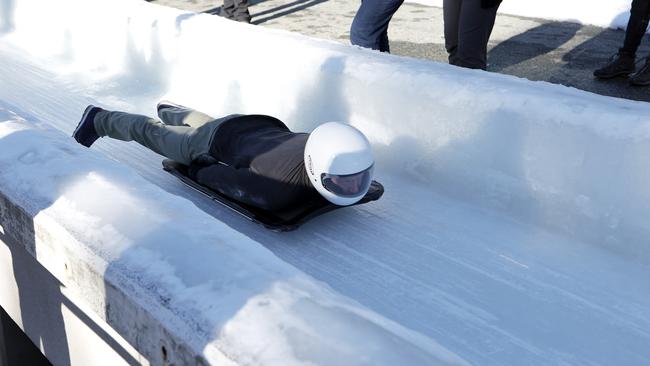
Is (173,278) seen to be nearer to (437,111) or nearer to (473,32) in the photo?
(437,111)

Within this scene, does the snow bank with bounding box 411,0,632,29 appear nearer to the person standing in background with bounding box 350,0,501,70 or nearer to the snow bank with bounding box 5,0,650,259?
the person standing in background with bounding box 350,0,501,70

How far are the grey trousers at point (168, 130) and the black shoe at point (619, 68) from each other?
258 cm

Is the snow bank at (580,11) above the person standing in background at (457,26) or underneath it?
underneath

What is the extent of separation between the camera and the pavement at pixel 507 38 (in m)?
4.39

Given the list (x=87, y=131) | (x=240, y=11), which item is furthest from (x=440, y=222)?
(x=240, y=11)

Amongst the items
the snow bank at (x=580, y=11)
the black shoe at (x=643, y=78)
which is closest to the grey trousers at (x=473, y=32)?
the black shoe at (x=643, y=78)

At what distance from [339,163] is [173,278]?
0.98 metres

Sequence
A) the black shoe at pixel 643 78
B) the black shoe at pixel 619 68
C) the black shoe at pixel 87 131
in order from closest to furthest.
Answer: the black shoe at pixel 87 131
the black shoe at pixel 643 78
the black shoe at pixel 619 68

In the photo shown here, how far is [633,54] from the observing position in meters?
4.11

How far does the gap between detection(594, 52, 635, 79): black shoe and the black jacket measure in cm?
246

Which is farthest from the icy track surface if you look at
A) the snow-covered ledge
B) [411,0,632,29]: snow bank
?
[411,0,632,29]: snow bank

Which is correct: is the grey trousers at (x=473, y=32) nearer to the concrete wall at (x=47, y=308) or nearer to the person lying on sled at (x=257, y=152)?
the person lying on sled at (x=257, y=152)

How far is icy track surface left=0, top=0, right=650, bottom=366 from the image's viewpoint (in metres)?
1.74

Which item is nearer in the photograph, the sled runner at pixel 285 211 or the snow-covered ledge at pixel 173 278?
the snow-covered ledge at pixel 173 278
